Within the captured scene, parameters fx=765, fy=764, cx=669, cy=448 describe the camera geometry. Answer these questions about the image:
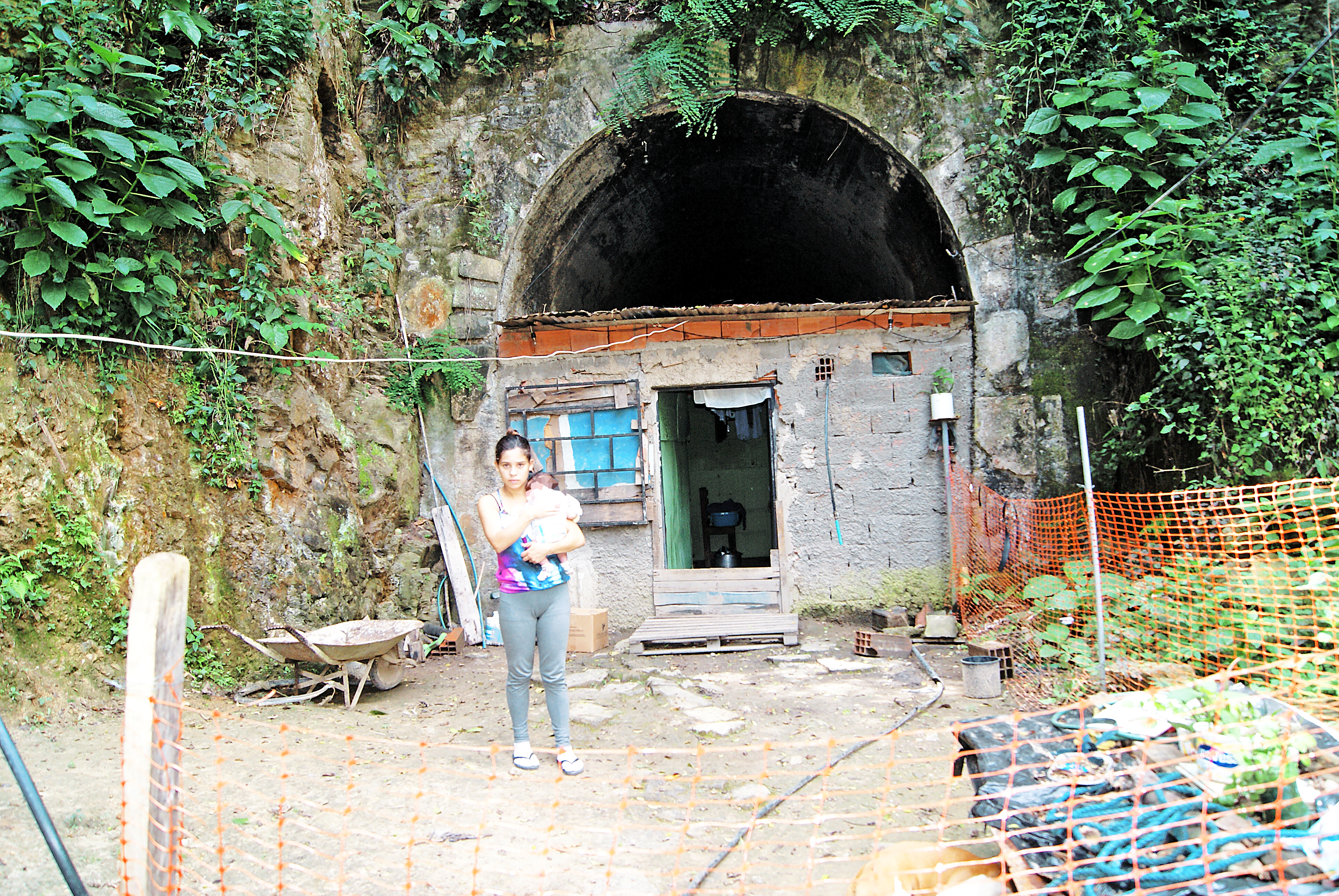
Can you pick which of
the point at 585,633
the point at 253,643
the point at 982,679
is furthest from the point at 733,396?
the point at 253,643

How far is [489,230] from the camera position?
7574mm

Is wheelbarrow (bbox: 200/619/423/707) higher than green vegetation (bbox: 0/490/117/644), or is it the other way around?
green vegetation (bbox: 0/490/117/644)

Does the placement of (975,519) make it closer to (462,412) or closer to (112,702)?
(462,412)

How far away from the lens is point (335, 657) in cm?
488

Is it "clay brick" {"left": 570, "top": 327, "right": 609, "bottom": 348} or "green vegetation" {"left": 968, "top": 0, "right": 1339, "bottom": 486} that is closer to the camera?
"green vegetation" {"left": 968, "top": 0, "right": 1339, "bottom": 486}

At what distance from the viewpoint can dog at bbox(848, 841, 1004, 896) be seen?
234cm

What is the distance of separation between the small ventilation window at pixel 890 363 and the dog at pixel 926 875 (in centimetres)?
519

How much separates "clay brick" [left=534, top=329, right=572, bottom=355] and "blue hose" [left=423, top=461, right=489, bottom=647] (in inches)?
62.9

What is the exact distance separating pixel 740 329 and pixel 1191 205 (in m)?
3.77

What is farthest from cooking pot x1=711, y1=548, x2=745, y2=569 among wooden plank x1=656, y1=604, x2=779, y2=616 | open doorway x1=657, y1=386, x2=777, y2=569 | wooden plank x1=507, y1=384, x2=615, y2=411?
wooden plank x1=507, y1=384, x2=615, y2=411

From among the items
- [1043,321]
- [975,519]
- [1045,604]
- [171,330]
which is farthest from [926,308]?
[171,330]

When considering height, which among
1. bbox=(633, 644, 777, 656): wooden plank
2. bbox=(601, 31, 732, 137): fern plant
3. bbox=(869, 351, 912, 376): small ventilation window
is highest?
bbox=(601, 31, 732, 137): fern plant

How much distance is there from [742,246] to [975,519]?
5.35 metres

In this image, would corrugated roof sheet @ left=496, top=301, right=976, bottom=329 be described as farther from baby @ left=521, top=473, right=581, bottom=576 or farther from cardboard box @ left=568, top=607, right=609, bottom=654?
baby @ left=521, top=473, right=581, bottom=576
